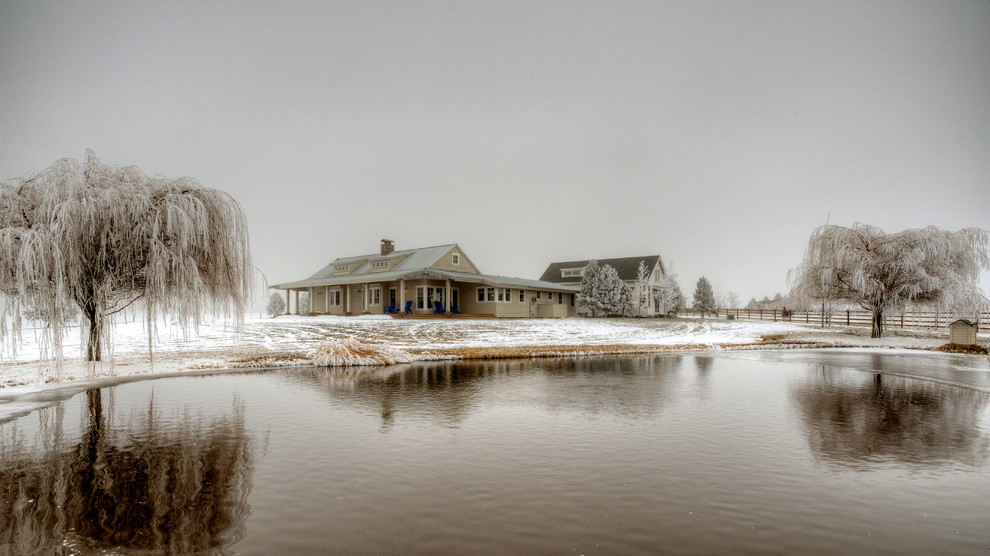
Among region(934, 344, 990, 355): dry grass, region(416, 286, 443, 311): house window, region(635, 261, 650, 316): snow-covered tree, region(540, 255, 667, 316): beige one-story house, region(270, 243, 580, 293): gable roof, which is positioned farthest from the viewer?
region(540, 255, 667, 316): beige one-story house

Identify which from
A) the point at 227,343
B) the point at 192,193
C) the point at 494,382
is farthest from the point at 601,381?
the point at 227,343

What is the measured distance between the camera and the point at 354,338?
1881cm

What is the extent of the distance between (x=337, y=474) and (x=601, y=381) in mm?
8870

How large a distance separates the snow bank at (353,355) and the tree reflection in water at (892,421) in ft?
40.0

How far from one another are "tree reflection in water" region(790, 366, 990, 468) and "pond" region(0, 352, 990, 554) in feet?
0.20

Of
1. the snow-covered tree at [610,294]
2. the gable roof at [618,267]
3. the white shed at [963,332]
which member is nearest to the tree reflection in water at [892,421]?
the white shed at [963,332]

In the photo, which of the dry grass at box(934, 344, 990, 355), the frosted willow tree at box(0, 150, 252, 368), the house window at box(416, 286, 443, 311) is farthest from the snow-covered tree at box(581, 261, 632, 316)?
the frosted willow tree at box(0, 150, 252, 368)

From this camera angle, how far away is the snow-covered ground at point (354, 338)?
1555 cm

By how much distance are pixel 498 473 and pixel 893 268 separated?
2995 cm

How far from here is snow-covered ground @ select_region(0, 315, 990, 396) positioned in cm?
1555

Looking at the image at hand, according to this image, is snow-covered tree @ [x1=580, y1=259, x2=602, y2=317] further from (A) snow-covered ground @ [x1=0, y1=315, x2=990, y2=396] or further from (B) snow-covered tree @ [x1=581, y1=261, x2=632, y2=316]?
(A) snow-covered ground @ [x1=0, y1=315, x2=990, y2=396]

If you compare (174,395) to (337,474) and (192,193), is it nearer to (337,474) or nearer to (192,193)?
(192,193)

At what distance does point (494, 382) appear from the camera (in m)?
13.6

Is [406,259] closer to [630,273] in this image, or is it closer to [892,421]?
[630,273]
